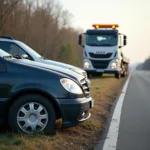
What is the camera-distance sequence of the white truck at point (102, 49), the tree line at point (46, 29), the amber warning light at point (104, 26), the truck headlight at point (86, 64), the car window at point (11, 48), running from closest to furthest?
the car window at point (11, 48)
the white truck at point (102, 49)
the truck headlight at point (86, 64)
the amber warning light at point (104, 26)
the tree line at point (46, 29)

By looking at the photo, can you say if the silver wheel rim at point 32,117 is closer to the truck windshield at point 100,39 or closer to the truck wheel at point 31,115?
the truck wheel at point 31,115

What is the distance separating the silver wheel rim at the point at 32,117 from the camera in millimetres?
6324

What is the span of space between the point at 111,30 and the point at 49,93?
1848 cm

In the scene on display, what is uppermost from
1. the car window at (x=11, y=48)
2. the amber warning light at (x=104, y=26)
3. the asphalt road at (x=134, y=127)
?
the amber warning light at (x=104, y=26)

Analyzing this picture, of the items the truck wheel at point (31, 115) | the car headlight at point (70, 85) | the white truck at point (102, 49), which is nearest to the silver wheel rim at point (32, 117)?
the truck wheel at point (31, 115)

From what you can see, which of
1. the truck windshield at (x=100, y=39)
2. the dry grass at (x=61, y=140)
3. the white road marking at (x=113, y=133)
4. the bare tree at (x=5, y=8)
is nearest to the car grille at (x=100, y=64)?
the truck windshield at (x=100, y=39)

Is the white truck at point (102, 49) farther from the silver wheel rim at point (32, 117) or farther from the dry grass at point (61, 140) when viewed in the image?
the silver wheel rim at point (32, 117)

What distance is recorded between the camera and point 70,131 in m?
6.94

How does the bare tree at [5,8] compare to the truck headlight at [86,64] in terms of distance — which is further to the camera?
the truck headlight at [86,64]

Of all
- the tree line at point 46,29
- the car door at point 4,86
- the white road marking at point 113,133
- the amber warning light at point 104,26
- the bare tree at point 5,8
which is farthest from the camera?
the tree line at point 46,29

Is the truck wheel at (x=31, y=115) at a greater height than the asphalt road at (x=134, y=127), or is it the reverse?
the truck wheel at (x=31, y=115)

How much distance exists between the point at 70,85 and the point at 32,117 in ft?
2.70

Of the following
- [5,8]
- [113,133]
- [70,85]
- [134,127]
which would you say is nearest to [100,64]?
[5,8]

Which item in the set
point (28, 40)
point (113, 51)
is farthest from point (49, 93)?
point (28, 40)
